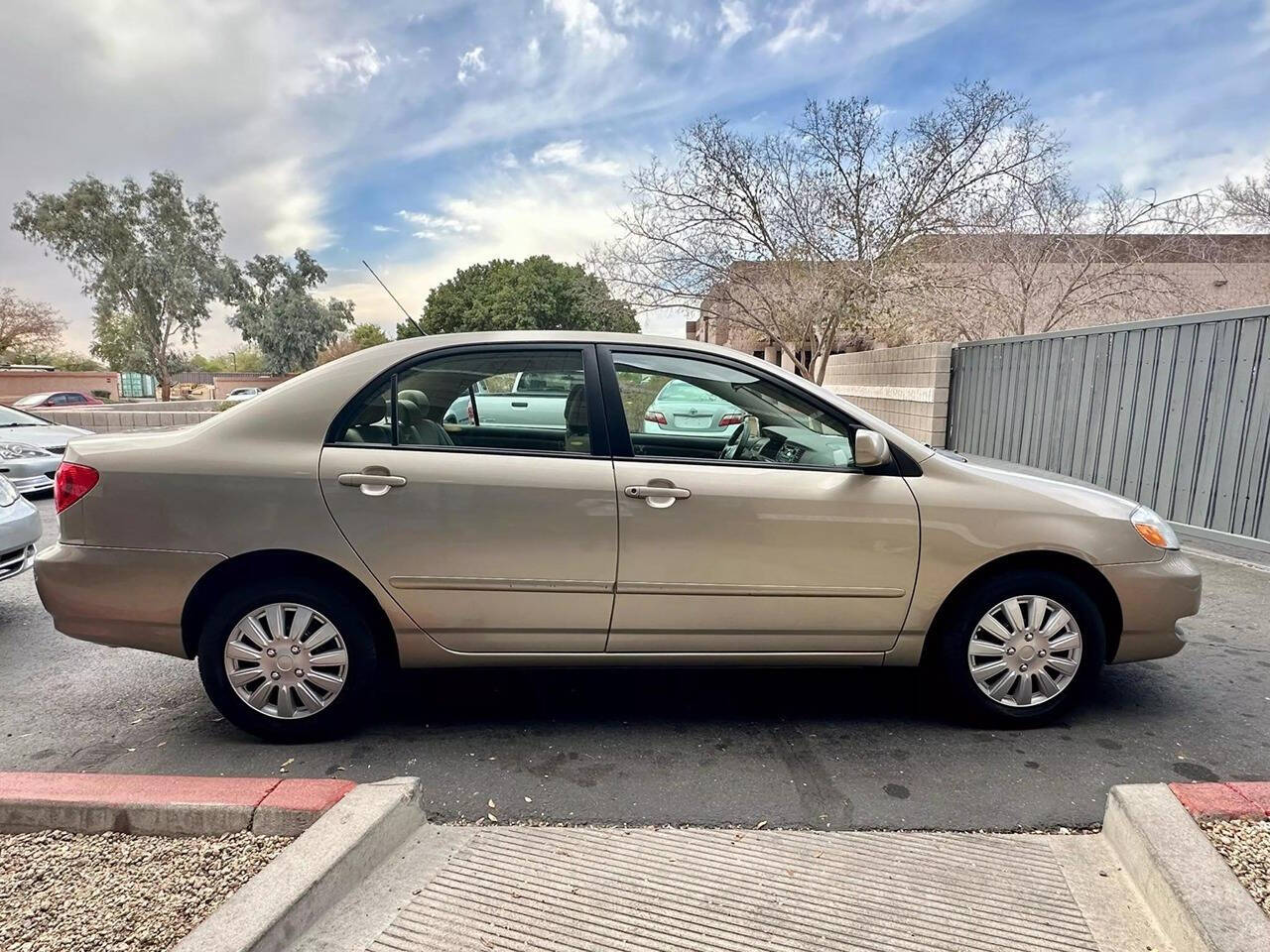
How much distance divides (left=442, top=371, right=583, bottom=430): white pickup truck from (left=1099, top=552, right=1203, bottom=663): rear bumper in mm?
2398

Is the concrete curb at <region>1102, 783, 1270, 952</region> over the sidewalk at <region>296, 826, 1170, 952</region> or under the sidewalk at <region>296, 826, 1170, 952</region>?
over

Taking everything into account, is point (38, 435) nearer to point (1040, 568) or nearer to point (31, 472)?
point (31, 472)

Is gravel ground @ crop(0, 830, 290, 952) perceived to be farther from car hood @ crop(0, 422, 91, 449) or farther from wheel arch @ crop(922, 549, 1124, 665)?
car hood @ crop(0, 422, 91, 449)

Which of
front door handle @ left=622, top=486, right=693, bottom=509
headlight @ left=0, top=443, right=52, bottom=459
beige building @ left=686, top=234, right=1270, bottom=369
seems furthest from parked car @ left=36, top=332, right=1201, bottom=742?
beige building @ left=686, top=234, right=1270, bottom=369

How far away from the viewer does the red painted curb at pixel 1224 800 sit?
2367 mm

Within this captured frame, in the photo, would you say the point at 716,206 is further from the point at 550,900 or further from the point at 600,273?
the point at 550,900

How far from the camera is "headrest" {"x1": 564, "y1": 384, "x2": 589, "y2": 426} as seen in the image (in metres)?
3.09

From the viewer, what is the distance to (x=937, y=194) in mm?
14617

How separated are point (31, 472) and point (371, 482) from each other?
27.2ft

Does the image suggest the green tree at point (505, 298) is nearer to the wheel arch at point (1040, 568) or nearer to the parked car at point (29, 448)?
the parked car at point (29, 448)

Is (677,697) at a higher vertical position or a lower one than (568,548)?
lower

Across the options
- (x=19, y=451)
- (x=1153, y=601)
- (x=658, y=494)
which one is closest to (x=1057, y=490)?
(x=1153, y=601)

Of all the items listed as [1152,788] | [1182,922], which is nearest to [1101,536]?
[1152,788]

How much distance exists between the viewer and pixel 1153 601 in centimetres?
317
